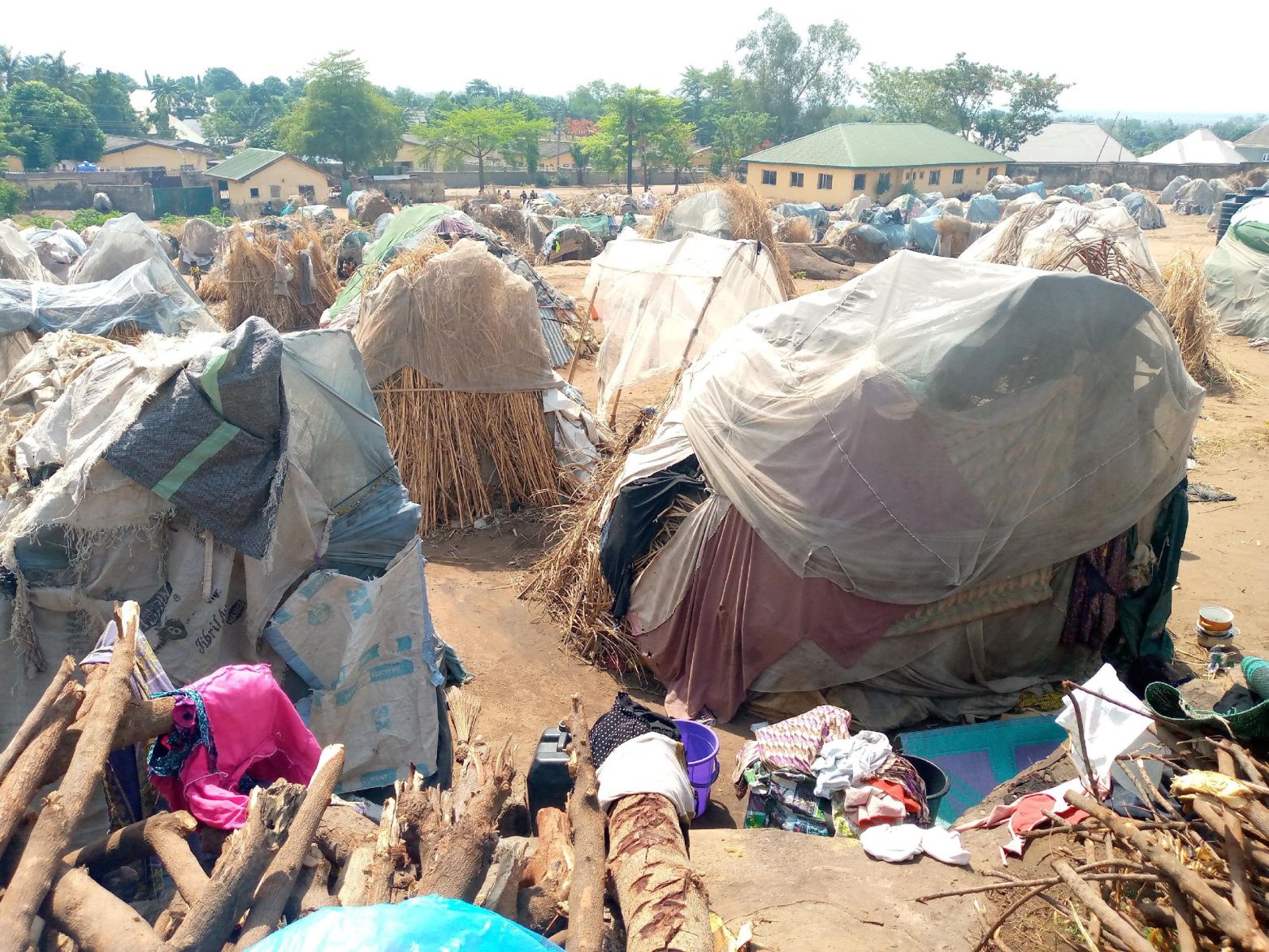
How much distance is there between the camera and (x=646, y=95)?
45562 mm

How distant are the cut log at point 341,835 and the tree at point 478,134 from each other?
151 feet

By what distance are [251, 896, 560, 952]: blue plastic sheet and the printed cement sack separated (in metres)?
2.18

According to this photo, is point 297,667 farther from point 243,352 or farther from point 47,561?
point 243,352

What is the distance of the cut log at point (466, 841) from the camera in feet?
7.54

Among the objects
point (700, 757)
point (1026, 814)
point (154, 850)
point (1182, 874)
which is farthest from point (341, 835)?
point (1026, 814)

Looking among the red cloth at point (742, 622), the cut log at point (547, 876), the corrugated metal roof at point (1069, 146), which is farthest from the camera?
the corrugated metal roof at point (1069, 146)

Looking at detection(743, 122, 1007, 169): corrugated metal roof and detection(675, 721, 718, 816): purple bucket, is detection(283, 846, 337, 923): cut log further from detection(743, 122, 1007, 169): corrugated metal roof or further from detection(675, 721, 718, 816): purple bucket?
detection(743, 122, 1007, 169): corrugated metal roof

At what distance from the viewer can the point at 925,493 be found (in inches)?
181

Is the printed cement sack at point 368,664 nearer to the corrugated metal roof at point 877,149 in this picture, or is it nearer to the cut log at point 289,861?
the cut log at point 289,861

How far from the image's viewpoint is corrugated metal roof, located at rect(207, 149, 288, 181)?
4084 centimetres

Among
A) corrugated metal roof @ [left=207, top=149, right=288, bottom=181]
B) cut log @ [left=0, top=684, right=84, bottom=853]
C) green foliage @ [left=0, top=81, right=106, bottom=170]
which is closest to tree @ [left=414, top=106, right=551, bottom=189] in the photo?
→ corrugated metal roof @ [left=207, top=149, right=288, bottom=181]

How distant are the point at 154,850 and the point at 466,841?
99 cm

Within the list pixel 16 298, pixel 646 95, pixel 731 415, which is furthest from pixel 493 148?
pixel 731 415

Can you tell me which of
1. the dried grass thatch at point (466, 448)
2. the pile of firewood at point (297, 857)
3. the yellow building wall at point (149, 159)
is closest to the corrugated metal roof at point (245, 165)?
the yellow building wall at point (149, 159)
